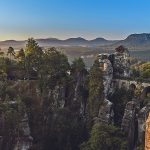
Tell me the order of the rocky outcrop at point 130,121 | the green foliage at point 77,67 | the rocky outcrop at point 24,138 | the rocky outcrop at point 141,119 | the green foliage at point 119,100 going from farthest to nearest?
the green foliage at point 77,67 → the green foliage at point 119,100 → the rocky outcrop at point 130,121 → the rocky outcrop at point 141,119 → the rocky outcrop at point 24,138

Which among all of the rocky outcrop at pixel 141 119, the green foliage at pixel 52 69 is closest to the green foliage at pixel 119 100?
the rocky outcrop at pixel 141 119

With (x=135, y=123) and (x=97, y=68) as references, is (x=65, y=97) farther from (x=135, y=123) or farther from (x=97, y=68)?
(x=135, y=123)

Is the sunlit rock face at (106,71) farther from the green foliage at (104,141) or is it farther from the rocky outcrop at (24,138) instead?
the rocky outcrop at (24,138)

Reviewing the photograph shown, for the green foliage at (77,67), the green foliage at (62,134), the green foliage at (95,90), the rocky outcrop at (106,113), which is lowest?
the green foliage at (62,134)

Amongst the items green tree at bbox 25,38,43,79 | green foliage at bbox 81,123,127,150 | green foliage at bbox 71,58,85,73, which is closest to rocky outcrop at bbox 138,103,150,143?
green foliage at bbox 81,123,127,150

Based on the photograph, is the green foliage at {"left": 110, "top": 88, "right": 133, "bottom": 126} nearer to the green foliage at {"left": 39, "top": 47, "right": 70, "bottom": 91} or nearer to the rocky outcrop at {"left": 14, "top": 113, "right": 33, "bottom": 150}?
the green foliage at {"left": 39, "top": 47, "right": 70, "bottom": 91}

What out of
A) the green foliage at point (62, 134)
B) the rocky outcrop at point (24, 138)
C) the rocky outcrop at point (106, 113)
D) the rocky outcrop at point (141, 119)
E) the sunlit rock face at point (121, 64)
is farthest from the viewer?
the sunlit rock face at point (121, 64)

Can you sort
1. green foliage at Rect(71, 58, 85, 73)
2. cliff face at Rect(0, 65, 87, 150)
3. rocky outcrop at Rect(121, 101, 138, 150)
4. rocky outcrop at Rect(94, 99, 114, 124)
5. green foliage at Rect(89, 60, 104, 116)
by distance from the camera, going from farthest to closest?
green foliage at Rect(71, 58, 85, 73) → green foliage at Rect(89, 60, 104, 116) → rocky outcrop at Rect(94, 99, 114, 124) → rocky outcrop at Rect(121, 101, 138, 150) → cliff face at Rect(0, 65, 87, 150)

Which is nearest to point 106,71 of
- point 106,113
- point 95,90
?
point 95,90

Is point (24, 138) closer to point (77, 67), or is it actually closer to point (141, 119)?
point (77, 67)
